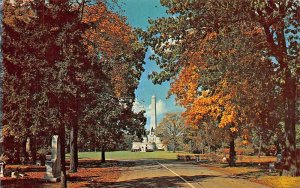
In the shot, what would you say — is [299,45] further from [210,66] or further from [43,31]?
[43,31]

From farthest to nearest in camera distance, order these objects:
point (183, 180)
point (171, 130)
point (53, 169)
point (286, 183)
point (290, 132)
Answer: point (171, 130) < point (290, 132) < point (53, 169) < point (183, 180) < point (286, 183)

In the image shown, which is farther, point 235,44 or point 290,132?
point 290,132

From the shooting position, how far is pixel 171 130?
133 m

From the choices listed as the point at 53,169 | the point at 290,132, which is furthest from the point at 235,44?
the point at 53,169

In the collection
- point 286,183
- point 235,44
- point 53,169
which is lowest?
point 286,183

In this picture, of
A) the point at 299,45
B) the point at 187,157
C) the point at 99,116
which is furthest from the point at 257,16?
the point at 187,157

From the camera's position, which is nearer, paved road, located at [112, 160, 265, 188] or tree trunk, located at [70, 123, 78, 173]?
paved road, located at [112, 160, 265, 188]

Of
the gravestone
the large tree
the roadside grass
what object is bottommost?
the roadside grass

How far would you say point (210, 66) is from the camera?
98.5ft

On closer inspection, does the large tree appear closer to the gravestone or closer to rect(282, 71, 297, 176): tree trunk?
rect(282, 71, 297, 176): tree trunk

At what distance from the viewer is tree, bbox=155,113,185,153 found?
12756 centimetres

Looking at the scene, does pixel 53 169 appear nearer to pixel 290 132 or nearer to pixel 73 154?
pixel 73 154

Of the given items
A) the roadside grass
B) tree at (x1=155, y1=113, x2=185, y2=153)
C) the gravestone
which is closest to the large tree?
the roadside grass

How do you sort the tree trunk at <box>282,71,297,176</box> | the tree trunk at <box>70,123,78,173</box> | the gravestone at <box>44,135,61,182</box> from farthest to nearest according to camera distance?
the tree trunk at <box>70,123,78,173</box> → the tree trunk at <box>282,71,297,176</box> → the gravestone at <box>44,135,61,182</box>
